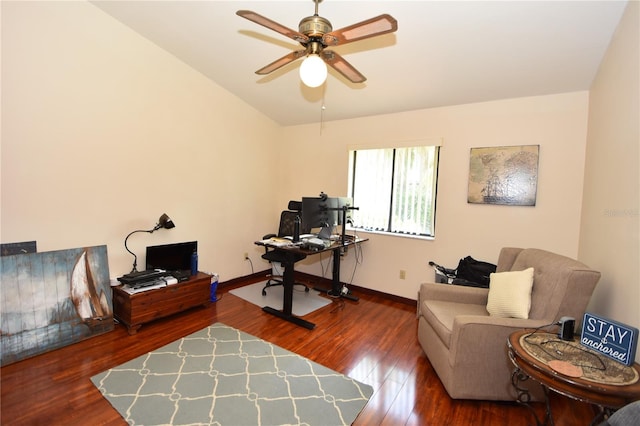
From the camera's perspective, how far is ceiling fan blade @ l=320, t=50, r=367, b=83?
77.4 inches

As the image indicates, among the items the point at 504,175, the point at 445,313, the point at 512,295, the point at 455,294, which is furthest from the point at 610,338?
the point at 504,175

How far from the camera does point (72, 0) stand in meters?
2.58

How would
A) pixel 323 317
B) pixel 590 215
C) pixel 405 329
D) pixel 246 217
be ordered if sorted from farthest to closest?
pixel 246 217 → pixel 323 317 → pixel 405 329 → pixel 590 215

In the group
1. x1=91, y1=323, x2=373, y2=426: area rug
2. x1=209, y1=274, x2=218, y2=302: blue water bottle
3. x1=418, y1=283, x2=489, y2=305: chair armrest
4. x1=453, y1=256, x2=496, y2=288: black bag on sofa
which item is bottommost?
x1=91, y1=323, x2=373, y2=426: area rug

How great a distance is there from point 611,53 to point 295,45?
249 centimetres

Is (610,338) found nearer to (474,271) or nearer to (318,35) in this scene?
(474,271)

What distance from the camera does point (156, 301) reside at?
2.96 meters

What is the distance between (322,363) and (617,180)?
248cm

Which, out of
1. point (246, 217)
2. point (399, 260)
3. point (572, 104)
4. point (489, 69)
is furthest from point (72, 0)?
point (572, 104)

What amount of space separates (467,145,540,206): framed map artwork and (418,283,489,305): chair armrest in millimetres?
1103

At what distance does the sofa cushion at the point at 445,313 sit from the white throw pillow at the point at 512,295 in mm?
156

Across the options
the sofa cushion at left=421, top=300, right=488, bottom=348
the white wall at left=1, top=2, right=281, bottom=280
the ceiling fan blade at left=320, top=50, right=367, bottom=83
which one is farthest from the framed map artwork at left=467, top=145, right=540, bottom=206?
the white wall at left=1, top=2, right=281, bottom=280

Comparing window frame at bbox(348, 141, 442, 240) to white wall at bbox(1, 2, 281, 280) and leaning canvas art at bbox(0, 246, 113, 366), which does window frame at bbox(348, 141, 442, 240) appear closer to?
white wall at bbox(1, 2, 281, 280)

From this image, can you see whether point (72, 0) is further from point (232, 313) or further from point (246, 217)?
point (232, 313)
